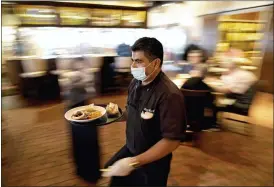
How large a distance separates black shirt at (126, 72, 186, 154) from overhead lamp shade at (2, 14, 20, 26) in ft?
1.45

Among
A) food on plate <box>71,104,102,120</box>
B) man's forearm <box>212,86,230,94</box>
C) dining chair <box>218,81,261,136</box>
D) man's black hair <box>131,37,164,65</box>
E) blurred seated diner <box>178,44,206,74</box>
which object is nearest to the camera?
man's black hair <box>131,37,164,65</box>

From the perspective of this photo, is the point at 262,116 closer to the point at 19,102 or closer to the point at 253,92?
the point at 253,92

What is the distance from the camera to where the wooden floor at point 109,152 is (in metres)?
0.85

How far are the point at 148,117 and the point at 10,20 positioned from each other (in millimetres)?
559

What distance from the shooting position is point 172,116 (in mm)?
621

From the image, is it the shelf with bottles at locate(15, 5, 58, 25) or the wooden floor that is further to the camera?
the wooden floor

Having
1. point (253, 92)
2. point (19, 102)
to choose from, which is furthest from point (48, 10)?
point (253, 92)

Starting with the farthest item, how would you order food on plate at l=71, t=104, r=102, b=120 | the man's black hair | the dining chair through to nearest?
the dining chair, food on plate at l=71, t=104, r=102, b=120, the man's black hair

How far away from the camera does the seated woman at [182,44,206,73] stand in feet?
2.72

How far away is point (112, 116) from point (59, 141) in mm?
485

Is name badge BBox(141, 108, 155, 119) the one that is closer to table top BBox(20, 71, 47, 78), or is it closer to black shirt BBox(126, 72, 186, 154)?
black shirt BBox(126, 72, 186, 154)

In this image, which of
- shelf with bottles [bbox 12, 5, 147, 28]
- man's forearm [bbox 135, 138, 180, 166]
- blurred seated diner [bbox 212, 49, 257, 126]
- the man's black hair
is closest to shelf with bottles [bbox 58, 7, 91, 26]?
shelf with bottles [bbox 12, 5, 147, 28]

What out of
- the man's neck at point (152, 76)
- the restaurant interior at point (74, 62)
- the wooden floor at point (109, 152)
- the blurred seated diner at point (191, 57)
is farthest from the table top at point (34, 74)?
the blurred seated diner at point (191, 57)

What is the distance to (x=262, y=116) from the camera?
1.93 metres
